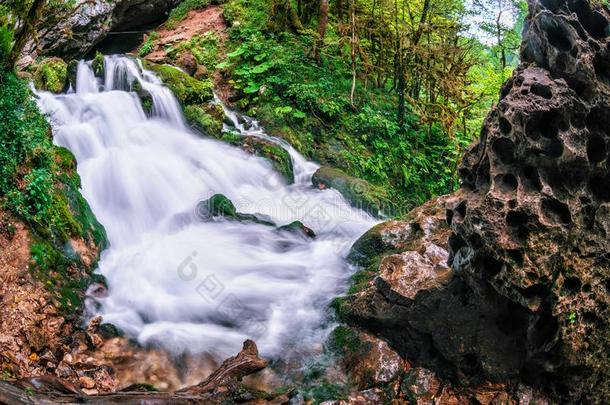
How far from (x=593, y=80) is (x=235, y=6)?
12.6 metres

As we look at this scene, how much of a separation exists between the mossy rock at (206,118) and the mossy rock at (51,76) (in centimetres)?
262

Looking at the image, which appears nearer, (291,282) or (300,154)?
(291,282)

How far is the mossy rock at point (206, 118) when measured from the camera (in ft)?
34.6

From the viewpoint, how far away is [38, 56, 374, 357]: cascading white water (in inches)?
222

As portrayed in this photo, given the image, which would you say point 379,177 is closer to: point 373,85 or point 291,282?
point 373,85

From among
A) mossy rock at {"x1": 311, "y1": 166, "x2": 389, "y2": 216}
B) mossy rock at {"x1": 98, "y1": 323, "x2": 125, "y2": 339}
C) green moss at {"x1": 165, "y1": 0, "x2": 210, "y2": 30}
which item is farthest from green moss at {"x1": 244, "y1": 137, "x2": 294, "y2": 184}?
green moss at {"x1": 165, "y1": 0, "x2": 210, "y2": 30}

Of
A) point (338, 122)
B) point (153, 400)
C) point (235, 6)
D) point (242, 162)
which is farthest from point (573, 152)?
point (235, 6)

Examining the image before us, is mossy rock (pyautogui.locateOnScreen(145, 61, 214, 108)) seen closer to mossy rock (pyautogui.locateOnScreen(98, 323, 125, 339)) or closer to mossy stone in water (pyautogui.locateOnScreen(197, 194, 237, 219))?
mossy stone in water (pyautogui.locateOnScreen(197, 194, 237, 219))

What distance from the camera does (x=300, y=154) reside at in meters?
10.7

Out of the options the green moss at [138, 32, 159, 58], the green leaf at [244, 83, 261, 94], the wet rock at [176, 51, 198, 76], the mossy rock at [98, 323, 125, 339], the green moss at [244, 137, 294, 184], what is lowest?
the mossy rock at [98, 323, 125, 339]

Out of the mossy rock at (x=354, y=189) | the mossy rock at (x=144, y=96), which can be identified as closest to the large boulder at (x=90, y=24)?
the mossy rock at (x=144, y=96)

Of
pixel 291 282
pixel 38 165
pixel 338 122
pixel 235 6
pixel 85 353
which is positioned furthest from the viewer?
pixel 235 6

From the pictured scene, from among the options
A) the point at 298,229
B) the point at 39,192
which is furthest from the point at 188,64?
the point at 39,192

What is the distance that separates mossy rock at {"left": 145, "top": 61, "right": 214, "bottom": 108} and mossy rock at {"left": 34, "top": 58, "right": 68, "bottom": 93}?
1.89 m
